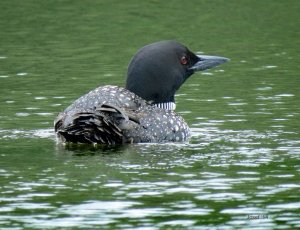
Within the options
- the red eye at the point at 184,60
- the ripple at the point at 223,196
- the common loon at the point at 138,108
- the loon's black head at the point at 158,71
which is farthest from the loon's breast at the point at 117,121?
the ripple at the point at 223,196

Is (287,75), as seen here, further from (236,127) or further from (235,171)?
(235,171)

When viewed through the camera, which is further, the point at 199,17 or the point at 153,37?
the point at 199,17

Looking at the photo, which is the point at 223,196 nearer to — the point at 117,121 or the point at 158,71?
the point at 117,121

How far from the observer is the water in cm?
915

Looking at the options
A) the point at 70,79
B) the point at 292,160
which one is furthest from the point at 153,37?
the point at 292,160

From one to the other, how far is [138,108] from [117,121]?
476 mm

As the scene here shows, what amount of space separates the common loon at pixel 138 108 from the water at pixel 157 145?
162mm

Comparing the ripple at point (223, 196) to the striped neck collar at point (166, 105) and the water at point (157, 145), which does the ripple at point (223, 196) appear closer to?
the water at point (157, 145)

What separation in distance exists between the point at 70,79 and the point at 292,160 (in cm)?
621

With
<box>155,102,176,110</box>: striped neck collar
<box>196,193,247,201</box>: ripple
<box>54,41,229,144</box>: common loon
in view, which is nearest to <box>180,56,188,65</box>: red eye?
<box>54,41,229,144</box>: common loon

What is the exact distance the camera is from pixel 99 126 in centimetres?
1156

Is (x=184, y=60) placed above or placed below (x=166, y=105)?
above

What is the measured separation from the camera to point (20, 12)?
76.8 ft

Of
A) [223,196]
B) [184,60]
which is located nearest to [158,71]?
[184,60]
